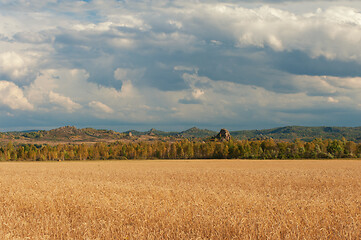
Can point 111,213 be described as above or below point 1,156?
above

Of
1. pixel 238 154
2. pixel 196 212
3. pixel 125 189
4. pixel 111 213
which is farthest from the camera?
pixel 238 154

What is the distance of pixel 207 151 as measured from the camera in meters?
144

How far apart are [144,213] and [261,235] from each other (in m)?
4.97

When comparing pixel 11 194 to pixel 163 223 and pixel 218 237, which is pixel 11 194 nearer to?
pixel 163 223

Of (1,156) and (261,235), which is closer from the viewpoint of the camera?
(261,235)

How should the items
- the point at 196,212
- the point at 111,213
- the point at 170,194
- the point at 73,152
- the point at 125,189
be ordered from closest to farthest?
→ the point at 196,212, the point at 111,213, the point at 170,194, the point at 125,189, the point at 73,152

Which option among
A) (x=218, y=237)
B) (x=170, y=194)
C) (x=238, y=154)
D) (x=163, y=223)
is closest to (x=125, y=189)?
(x=170, y=194)

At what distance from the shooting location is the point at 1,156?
457 ft

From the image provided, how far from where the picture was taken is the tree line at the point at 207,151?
426ft

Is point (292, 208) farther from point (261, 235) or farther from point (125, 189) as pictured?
point (125, 189)

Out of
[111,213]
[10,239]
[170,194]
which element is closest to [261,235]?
[111,213]

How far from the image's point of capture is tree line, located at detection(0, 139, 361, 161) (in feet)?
426

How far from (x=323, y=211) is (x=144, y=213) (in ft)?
23.3

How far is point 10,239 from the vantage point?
32.2ft
